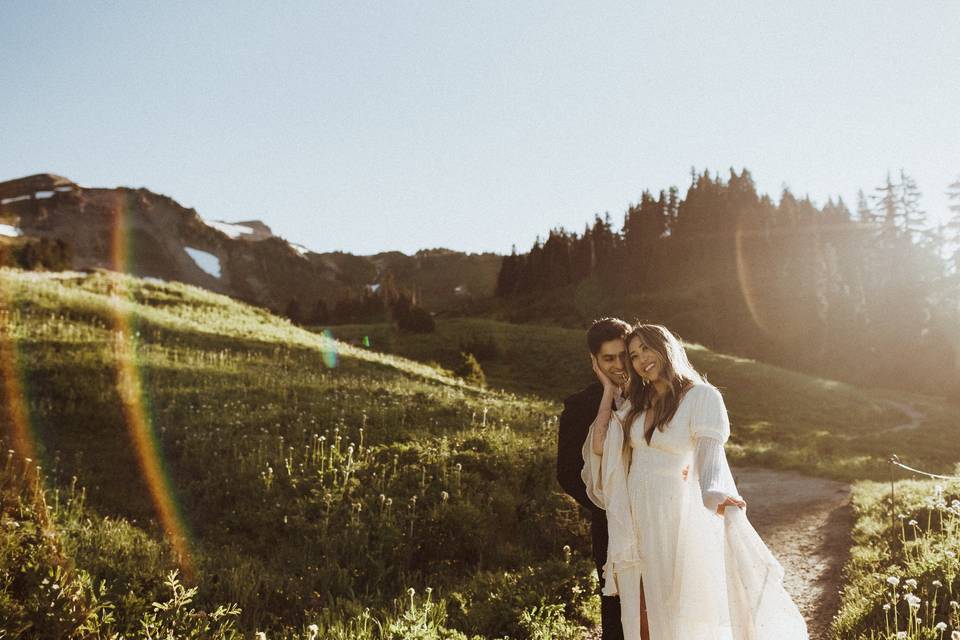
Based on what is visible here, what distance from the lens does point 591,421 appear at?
4273 millimetres

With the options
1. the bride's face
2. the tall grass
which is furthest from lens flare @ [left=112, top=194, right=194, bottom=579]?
the tall grass

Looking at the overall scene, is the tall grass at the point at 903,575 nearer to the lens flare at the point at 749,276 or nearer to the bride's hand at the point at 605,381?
Answer: the bride's hand at the point at 605,381

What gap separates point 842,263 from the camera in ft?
270

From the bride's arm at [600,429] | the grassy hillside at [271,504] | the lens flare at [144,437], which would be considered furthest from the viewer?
the lens flare at [144,437]

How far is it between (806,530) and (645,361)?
6.96 m

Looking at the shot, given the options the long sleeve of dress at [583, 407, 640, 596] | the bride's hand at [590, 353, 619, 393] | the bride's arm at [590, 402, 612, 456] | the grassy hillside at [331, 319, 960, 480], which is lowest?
the grassy hillside at [331, 319, 960, 480]

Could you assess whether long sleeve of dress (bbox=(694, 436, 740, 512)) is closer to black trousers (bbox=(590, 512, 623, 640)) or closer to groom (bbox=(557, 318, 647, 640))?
groom (bbox=(557, 318, 647, 640))

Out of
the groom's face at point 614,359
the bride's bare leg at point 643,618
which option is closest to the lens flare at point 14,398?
the groom's face at point 614,359

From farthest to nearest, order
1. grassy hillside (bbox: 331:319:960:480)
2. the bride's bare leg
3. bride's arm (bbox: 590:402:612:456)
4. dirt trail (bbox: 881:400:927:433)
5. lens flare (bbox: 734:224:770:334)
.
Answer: lens flare (bbox: 734:224:770:334)
dirt trail (bbox: 881:400:927:433)
grassy hillside (bbox: 331:319:960:480)
bride's arm (bbox: 590:402:612:456)
the bride's bare leg

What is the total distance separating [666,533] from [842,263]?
9445 cm

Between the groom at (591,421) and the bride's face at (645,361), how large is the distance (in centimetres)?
14

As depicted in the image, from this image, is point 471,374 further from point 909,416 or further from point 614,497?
point 909,416

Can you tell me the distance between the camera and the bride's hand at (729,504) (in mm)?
3306

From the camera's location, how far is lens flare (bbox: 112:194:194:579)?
6749 mm
